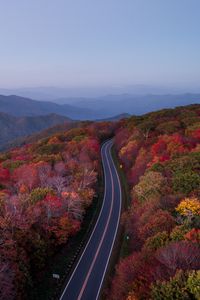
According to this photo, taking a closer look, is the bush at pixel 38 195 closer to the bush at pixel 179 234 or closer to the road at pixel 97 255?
the road at pixel 97 255

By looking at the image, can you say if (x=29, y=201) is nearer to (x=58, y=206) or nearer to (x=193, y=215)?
(x=58, y=206)

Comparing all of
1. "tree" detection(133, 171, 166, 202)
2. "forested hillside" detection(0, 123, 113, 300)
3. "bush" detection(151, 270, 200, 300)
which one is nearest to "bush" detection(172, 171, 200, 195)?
"tree" detection(133, 171, 166, 202)

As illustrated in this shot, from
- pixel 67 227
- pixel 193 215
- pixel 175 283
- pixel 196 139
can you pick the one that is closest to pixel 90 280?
pixel 67 227

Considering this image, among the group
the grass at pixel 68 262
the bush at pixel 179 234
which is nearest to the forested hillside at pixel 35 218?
the grass at pixel 68 262

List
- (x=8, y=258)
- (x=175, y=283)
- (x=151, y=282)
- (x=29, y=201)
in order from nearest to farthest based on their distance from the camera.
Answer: (x=175, y=283) < (x=151, y=282) < (x=8, y=258) < (x=29, y=201)

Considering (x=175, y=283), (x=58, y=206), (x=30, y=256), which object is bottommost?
(x=30, y=256)

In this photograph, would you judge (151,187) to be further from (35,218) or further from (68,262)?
(35,218)

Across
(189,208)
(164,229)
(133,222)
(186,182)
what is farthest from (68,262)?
(186,182)
